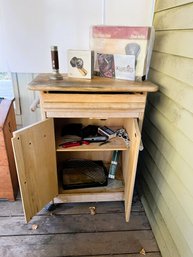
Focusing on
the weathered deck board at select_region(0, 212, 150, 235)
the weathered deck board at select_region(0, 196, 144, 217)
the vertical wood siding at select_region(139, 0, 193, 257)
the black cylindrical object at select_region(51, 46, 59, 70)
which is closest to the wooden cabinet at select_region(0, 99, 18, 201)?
the weathered deck board at select_region(0, 196, 144, 217)

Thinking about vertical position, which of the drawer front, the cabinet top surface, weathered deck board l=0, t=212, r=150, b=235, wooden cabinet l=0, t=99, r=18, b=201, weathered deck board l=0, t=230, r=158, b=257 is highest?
the cabinet top surface

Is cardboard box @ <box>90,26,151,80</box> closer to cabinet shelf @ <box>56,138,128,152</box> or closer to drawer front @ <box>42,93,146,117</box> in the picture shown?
drawer front @ <box>42,93,146,117</box>

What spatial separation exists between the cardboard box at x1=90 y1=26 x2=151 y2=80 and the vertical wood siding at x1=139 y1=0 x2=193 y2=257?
0.12 metres

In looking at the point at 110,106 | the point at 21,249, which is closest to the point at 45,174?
the point at 21,249

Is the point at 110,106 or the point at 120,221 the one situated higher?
the point at 110,106

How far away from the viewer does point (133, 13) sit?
53.6 inches

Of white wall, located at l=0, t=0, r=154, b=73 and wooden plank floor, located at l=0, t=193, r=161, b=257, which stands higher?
white wall, located at l=0, t=0, r=154, b=73

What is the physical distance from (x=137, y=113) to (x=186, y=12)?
20.7 inches

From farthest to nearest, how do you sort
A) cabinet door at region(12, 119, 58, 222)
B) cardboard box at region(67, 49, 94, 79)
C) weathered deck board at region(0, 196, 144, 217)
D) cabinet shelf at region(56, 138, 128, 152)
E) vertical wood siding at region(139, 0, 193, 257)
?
weathered deck board at region(0, 196, 144, 217)
cabinet shelf at region(56, 138, 128, 152)
cardboard box at region(67, 49, 94, 79)
cabinet door at region(12, 119, 58, 222)
vertical wood siding at region(139, 0, 193, 257)

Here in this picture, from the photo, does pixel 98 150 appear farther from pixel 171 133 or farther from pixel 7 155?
pixel 7 155

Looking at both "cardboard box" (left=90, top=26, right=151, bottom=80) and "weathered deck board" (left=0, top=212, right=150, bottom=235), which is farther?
"weathered deck board" (left=0, top=212, right=150, bottom=235)

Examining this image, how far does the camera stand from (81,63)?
118 cm

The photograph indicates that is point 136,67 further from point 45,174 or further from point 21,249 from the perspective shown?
point 21,249

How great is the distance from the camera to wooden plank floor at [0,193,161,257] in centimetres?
120
